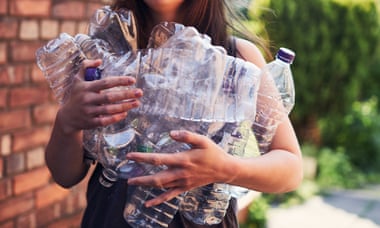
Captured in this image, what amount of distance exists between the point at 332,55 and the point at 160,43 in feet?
19.4

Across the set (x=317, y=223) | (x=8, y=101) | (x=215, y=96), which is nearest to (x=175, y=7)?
(x=215, y=96)

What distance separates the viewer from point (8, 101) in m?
2.86

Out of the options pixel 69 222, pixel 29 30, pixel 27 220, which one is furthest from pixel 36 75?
pixel 69 222

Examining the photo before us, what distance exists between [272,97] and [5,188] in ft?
5.73

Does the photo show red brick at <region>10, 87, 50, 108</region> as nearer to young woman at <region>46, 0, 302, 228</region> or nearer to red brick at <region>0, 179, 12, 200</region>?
red brick at <region>0, 179, 12, 200</region>

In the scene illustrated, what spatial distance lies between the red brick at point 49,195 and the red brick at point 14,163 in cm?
22

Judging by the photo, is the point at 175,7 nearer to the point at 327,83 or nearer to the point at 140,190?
the point at 140,190

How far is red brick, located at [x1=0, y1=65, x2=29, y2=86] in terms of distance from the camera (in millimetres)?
2820

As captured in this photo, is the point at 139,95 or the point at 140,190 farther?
the point at 140,190

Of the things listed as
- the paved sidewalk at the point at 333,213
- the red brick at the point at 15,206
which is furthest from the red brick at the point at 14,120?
the paved sidewalk at the point at 333,213

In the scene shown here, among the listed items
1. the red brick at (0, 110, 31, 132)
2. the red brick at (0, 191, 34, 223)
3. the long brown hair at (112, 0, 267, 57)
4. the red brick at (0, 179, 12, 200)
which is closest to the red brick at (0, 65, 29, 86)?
the red brick at (0, 110, 31, 132)

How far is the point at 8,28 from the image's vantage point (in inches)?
111

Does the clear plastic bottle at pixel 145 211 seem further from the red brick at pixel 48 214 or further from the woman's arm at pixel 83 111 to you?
the red brick at pixel 48 214

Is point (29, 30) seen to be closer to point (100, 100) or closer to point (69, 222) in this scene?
point (69, 222)
